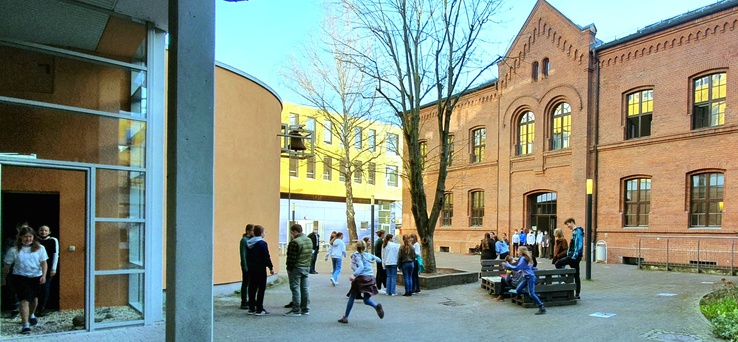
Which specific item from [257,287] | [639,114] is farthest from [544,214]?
[257,287]

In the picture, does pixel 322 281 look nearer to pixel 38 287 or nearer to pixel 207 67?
pixel 38 287

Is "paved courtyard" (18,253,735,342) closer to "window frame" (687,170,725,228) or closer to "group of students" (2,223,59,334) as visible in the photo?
"group of students" (2,223,59,334)

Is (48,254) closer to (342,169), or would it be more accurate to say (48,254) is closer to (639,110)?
(639,110)

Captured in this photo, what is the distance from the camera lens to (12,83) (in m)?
7.86

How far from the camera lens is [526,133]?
2859cm

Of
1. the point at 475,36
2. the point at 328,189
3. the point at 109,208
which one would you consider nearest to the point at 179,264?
the point at 109,208

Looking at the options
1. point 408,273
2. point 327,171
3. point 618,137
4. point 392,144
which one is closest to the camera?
point 408,273

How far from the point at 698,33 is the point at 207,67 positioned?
21756 mm

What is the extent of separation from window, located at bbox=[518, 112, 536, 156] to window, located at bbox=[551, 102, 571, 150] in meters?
1.29

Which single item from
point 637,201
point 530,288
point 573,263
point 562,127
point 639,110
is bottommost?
point 530,288

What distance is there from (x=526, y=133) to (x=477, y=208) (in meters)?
6.13

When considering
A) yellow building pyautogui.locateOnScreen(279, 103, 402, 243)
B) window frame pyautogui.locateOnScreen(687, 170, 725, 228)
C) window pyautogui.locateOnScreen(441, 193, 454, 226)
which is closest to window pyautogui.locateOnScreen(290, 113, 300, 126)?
yellow building pyautogui.locateOnScreen(279, 103, 402, 243)

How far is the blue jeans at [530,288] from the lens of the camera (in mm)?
9859

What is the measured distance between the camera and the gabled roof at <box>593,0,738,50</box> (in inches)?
759
